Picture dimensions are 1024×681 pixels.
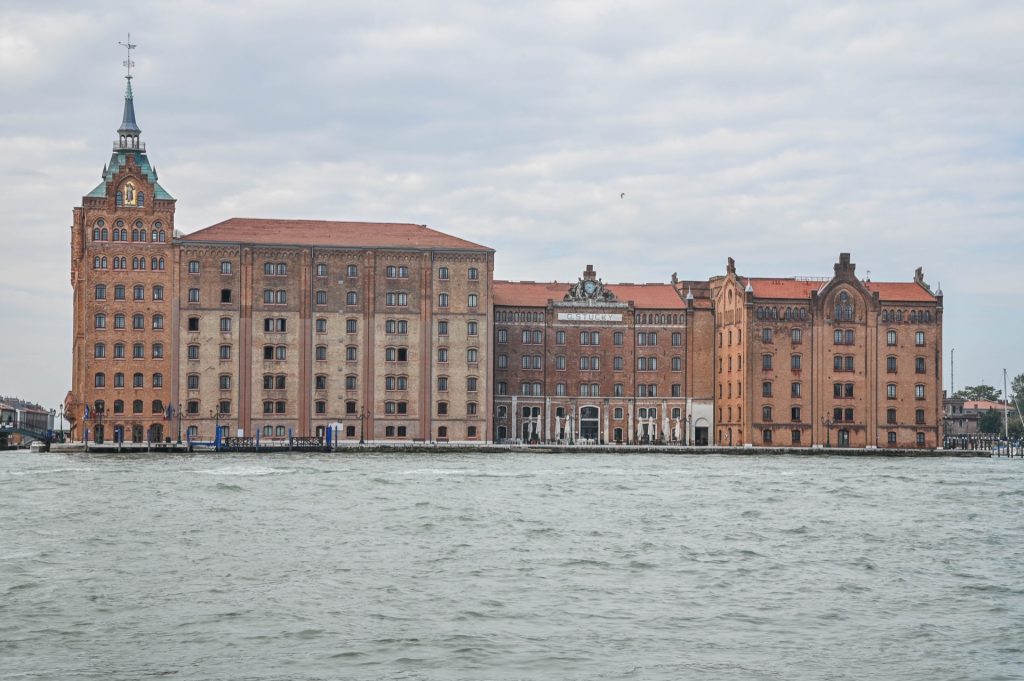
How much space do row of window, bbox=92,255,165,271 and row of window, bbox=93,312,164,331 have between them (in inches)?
131

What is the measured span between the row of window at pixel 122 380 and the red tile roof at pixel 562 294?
26.9 meters

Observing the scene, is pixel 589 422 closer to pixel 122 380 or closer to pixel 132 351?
pixel 132 351

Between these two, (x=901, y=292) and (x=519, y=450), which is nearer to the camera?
(x=519, y=450)

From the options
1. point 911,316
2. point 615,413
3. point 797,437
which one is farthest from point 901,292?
point 615,413

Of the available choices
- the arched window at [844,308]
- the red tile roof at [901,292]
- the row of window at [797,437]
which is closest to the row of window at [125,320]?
the row of window at [797,437]

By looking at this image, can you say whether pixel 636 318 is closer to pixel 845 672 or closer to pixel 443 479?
pixel 443 479

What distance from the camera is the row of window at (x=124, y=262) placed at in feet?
320

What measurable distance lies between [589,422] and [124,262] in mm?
37427

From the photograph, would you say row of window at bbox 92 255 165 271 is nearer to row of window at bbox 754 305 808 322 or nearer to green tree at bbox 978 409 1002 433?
row of window at bbox 754 305 808 322

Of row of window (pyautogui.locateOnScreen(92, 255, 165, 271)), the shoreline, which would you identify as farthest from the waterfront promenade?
row of window (pyautogui.locateOnScreen(92, 255, 165, 271))

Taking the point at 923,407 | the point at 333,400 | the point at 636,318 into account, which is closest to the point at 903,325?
the point at 923,407

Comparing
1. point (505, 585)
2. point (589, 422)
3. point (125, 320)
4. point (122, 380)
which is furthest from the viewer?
point (589, 422)

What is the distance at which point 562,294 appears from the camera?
4419 inches

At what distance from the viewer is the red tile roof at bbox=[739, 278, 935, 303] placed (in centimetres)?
10606
